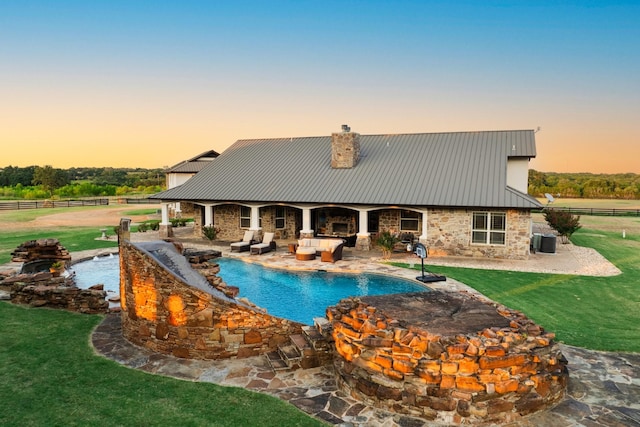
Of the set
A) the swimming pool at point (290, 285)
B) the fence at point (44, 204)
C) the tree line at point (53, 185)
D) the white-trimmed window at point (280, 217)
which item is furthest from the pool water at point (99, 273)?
the tree line at point (53, 185)

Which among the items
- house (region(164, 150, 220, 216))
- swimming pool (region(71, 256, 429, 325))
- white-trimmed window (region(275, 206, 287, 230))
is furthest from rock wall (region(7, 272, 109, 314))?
house (region(164, 150, 220, 216))

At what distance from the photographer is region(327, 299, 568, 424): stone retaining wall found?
4.99 metres

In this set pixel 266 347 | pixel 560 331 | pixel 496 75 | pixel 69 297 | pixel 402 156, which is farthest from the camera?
A: pixel 496 75

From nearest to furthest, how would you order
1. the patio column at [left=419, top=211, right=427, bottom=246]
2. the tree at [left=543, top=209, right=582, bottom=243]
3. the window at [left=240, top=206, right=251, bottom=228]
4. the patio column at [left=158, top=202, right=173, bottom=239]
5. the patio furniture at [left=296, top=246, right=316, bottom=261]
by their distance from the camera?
the patio furniture at [left=296, top=246, right=316, bottom=261] → the patio column at [left=419, top=211, right=427, bottom=246] → the tree at [left=543, top=209, right=582, bottom=243] → the window at [left=240, top=206, right=251, bottom=228] → the patio column at [left=158, top=202, right=173, bottom=239]

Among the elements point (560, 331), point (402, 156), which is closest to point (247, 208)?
point (402, 156)

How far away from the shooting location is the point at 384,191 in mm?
18938

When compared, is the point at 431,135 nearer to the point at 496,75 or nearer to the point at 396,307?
the point at 496,75

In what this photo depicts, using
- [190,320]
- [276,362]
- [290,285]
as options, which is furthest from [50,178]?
[276,362]

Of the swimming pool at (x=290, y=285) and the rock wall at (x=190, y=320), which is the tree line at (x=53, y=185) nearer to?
the swimming pool at (x=290, y=285)

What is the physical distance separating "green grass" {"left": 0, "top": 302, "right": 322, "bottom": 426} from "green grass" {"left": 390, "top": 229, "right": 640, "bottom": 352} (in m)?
6.37

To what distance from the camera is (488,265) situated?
613 inches

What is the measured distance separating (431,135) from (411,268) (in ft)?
35.1

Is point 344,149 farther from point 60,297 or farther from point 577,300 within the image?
point 60,297

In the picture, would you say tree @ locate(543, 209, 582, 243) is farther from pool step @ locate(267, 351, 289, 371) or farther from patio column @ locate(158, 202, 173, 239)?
patio column @ locate(158, 202, 173, 239)
